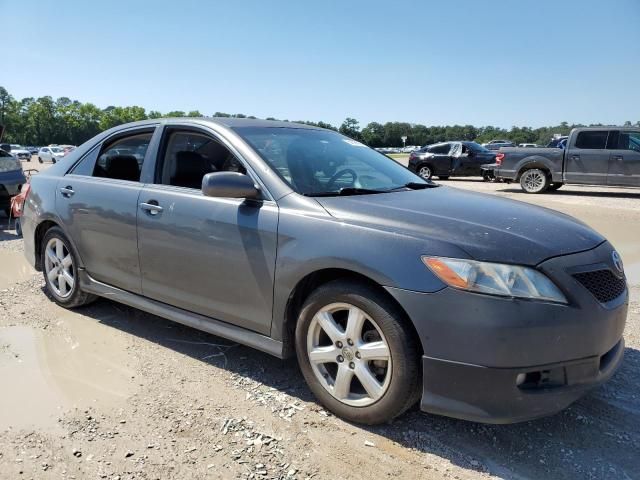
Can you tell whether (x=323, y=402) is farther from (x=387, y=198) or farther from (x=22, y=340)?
(x=22, y=340)

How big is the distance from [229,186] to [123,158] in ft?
5.57

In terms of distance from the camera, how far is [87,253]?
4.22 metres

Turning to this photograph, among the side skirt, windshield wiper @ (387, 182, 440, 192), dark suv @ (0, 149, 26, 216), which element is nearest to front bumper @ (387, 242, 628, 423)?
the side skirt

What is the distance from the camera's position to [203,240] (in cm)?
329

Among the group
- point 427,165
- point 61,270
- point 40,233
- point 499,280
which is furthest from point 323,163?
point 427,165

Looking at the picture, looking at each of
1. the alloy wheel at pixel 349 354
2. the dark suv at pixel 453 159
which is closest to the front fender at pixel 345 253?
the alloy wheel at pixel 349 354

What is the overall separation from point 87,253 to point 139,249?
2.54ft

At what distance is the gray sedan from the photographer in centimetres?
239

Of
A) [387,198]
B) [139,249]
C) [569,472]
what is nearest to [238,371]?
[139,249]

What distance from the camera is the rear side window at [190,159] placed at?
3.71 metres

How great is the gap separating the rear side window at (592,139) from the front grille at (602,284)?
13365 mm

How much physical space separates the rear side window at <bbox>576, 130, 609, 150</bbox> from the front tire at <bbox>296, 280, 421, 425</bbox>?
14066mm

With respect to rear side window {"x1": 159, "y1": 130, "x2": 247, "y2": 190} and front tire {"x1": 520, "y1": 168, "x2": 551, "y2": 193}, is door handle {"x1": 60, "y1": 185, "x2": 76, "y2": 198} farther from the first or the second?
front tire {"x1": 520, "y1": 168, "x2": 551, "y2": 193}

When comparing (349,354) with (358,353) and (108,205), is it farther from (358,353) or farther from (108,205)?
(108,205)
